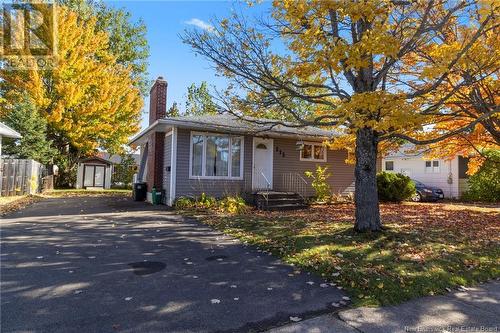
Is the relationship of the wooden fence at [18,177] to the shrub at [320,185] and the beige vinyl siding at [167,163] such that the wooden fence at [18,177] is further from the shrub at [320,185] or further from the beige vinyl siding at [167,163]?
the shrub at [320,185]

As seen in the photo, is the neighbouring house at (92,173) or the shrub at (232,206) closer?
the shrub at (232,206)

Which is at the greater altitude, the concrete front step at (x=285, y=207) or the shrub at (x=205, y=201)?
the shrub at (x=205, y=201)

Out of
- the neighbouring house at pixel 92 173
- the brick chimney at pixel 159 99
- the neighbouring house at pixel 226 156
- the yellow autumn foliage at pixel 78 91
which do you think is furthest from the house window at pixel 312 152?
the neighbouring house at pixel 92 173

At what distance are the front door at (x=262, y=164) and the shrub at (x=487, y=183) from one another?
12607 millimetres

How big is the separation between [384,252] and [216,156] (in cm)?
885

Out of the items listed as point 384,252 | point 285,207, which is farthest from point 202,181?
point 384,252

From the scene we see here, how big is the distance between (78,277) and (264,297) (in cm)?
265

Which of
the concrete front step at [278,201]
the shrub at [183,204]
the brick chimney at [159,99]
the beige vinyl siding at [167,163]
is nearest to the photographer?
the shrub at [183,204]

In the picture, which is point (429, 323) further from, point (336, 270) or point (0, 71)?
point (0, 71)

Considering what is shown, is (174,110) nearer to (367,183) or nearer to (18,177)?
(18,177)

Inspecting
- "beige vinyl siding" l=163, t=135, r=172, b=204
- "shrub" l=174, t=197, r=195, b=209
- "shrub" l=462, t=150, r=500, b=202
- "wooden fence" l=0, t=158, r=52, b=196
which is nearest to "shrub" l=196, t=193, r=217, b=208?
"shrub" l=174, t=197, r=195, b=209

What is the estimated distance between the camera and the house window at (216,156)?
1343cm

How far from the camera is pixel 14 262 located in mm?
5312

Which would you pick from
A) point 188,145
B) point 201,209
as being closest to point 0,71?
point 188,145
